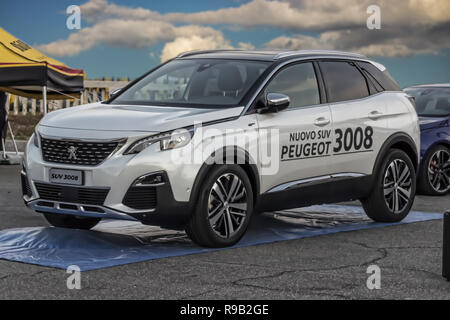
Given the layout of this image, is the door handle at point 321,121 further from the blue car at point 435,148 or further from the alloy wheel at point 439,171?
the alloy wheel at point 439,171

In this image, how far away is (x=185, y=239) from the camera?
8.77 metres

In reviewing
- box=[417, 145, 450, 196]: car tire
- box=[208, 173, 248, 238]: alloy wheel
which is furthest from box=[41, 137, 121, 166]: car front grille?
box=[417, 145, 450, 196]: car tire

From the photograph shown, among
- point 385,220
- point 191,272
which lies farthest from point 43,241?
point 385,220

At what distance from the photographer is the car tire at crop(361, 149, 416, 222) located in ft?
33.2

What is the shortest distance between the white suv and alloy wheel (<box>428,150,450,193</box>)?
308 centimetres

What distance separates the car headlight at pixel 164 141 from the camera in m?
7.76

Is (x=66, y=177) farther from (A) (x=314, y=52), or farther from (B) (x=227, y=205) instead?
(A) (x=314, y=52)

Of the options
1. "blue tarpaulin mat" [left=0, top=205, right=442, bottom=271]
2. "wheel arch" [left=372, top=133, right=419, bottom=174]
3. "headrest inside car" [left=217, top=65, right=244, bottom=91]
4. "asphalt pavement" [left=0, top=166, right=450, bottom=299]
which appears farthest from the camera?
"wheel arch" [left=372, top=133, right=419, bottom=174]

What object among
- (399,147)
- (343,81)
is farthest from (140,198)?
(399,147)

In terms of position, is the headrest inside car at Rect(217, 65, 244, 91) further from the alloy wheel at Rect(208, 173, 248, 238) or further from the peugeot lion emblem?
the peugeot lion emblem

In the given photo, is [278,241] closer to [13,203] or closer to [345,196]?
[345,196]

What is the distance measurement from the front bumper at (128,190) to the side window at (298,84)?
162cm

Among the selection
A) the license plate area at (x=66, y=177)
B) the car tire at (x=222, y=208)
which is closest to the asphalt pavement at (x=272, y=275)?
the car tire at (x=222, y=208)

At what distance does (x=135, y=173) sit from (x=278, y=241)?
1.83 meters
